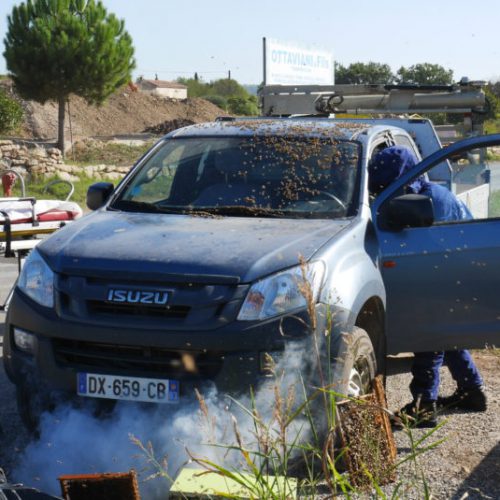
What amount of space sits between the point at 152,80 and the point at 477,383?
115 meters

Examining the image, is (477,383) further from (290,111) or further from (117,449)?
(290,111)

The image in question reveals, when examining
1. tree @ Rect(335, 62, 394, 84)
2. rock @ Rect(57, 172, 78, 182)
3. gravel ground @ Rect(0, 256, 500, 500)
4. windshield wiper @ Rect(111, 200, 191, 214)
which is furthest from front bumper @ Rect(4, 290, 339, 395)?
tree @ Rect(335, 62, 394, 84)

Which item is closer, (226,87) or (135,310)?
(135,310)

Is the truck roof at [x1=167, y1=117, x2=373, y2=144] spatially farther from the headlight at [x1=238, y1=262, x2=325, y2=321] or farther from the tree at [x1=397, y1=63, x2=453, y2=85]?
the tree at [x1=397, y1=63, x2=453, y2=85]

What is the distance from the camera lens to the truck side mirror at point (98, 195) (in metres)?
6.14

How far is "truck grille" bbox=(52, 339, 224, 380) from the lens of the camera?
4.46m

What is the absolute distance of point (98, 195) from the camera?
6156mm

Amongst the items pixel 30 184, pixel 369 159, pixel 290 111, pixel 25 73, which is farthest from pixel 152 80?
pixel 369 159

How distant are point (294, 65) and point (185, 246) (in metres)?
24.7

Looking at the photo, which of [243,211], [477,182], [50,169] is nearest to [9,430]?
[243,211]

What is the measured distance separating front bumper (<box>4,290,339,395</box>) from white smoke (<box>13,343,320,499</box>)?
0.08 m

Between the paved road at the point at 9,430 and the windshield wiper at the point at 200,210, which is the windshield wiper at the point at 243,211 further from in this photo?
the paved road at the point at 9,430

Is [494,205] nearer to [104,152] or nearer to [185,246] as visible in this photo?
[185,246]

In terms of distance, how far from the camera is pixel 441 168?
9633 millimetres
